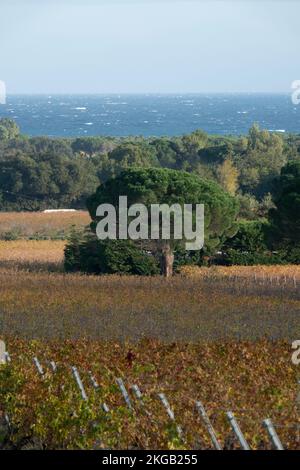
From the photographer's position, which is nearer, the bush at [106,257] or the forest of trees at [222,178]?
the forest of trees at [222,178]

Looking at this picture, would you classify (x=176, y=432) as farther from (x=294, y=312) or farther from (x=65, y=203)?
(x=65, y=203)

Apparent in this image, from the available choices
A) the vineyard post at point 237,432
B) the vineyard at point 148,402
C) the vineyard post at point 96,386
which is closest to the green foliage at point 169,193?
the vineyard at point 148,402

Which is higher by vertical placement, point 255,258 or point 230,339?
point 230,339

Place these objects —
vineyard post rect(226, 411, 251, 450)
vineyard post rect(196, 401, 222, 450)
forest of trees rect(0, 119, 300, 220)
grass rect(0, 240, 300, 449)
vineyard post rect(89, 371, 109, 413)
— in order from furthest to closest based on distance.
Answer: forest of trees rect(0, 119, 300, 220) < vineyard post rect(89, 371, 109, 413) < grass rect(0, 240, 300, 449) < vineyard post rect(196, 401, 222, 450) < vineyard post rect(226, 411, 251, 450)

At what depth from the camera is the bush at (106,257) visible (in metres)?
41.2

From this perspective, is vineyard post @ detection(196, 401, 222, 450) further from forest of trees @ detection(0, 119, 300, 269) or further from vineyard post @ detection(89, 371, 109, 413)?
forest of trees @ detection(0, 119, 300, 269)

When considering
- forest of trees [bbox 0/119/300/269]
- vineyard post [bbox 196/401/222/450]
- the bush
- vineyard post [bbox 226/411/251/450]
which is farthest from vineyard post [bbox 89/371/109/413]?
the bush

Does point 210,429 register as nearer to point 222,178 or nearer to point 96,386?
point 96,386

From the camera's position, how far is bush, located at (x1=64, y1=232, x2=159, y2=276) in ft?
→ 135

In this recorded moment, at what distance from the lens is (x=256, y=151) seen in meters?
90.3

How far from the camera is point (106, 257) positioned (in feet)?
135

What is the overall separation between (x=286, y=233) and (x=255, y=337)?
15.1 m

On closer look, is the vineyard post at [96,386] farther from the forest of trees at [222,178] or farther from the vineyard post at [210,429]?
the forest of trees at [222,178]
